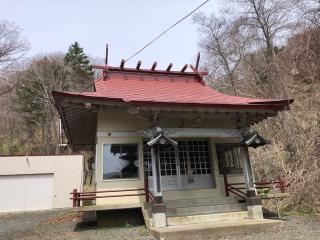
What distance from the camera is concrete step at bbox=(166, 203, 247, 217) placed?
8.63 metres

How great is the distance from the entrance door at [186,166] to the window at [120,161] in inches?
16.8

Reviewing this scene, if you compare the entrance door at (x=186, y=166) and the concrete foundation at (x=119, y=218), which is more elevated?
the entrance door at (x=186, y=166)

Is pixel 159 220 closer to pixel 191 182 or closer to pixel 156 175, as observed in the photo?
pixel 156 175

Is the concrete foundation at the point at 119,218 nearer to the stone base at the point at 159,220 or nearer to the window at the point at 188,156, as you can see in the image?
the stone base at the point at 159,220

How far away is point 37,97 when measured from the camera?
31.4 meters

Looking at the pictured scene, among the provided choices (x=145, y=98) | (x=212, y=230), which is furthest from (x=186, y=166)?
(x=212, y=230)

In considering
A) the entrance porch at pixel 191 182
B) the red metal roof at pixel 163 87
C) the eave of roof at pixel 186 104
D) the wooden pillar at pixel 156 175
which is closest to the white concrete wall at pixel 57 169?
the red metal roof at pixel 163 87

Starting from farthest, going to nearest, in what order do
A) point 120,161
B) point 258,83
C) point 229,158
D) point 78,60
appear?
point 78,60 < point 258,83 < point 229,158 < point 120,161

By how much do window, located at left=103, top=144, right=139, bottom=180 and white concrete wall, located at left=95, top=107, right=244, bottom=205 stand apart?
0.44 feet

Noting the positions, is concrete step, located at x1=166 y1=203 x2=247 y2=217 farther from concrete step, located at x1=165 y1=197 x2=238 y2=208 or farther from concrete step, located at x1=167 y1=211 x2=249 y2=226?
concrete step, located at x1=165 y1=197 x2=238 y2=208

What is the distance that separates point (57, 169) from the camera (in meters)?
20.7

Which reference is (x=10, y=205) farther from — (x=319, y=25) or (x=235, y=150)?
(x=319, y=25)

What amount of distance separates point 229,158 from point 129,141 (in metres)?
3.74

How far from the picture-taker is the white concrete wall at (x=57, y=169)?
20.1m
